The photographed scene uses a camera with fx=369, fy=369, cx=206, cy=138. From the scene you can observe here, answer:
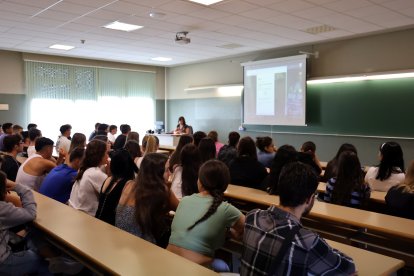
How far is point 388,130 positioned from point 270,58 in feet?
10.4

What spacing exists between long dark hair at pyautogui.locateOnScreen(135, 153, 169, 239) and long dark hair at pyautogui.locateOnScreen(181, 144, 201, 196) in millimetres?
747

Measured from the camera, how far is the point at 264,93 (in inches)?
350

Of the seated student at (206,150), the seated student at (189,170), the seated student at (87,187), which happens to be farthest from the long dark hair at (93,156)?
the seated student at (206,150)

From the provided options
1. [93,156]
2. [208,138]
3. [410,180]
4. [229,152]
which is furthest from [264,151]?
[93,156]

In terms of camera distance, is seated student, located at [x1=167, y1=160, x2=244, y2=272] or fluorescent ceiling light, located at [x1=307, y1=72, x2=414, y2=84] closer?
seated student, located at [x1=167, y1=160, x2=244, y2=272]

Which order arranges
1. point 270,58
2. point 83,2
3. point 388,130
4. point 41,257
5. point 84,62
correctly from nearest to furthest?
point 41,257 → point 83,2 → point 388,130 → point 270,58 → point 84,62

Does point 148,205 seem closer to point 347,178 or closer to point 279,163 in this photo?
point 279,163

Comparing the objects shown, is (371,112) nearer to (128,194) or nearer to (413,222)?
(413,222)

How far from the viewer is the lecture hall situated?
7.01ft

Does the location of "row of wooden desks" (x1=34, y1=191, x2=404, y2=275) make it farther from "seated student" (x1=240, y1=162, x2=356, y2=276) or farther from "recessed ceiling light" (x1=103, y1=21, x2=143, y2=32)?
"recessed ceiling light" (x1=103, y1=21, x2=143, y2=32)

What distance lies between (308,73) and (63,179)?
6.16m

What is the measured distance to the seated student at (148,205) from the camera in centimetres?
241

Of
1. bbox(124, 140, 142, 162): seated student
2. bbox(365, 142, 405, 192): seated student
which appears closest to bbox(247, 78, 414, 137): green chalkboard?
bbox(365, 142, 405, 192): seated student

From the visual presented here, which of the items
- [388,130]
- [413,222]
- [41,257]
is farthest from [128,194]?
[388,130]
